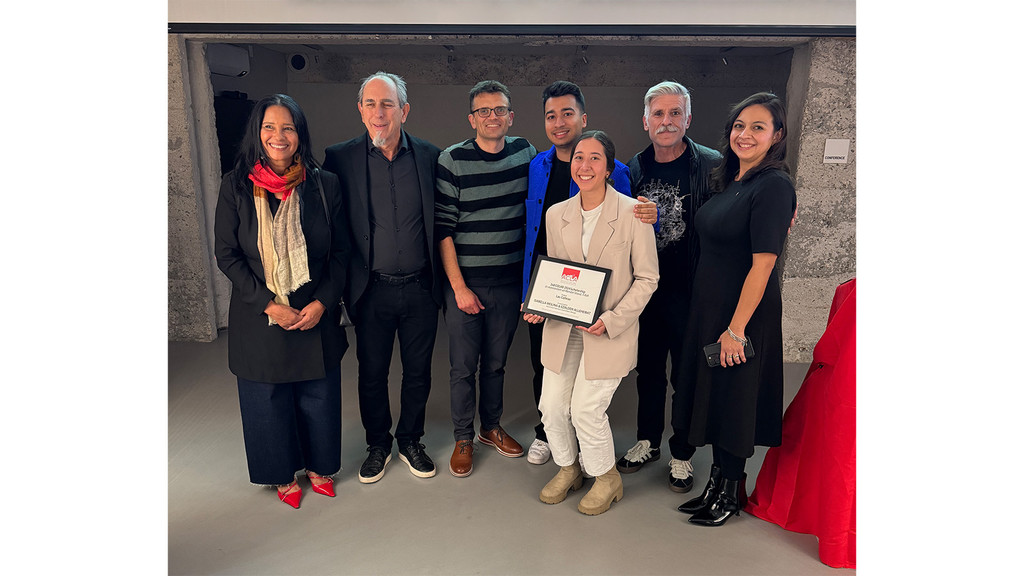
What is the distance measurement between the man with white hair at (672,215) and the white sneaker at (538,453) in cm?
69

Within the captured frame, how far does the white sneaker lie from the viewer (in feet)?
10.8

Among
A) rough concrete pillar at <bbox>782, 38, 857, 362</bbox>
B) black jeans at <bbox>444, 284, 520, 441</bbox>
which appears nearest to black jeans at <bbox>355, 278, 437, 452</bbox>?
black jeans at <bbox>444, 284, 520, 441</bbox>

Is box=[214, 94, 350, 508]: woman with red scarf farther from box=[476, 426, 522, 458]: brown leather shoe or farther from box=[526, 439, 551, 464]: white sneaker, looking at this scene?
box=[526, 439, 551, 464]: white sneaker

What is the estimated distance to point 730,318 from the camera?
98.7 inches

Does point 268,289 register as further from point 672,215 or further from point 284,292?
point 672,215

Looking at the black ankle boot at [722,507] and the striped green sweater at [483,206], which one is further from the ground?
the striped green sweater at [483,206]

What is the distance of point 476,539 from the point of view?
2.57m

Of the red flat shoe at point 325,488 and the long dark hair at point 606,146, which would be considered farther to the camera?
the red flat shoe at point 325,488

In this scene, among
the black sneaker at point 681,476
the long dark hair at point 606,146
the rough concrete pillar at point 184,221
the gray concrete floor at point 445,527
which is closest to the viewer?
the gray concrete floor at point 445,527

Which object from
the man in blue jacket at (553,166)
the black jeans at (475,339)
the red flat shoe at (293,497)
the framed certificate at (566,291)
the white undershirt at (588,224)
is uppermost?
the man in blue jacket at (553,166)

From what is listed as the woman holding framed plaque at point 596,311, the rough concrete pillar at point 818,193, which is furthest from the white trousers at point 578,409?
the rough concrete pillar at point 818,193

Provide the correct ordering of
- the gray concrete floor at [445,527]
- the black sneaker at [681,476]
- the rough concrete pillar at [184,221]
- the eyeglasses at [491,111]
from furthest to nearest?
the rough concrete pillar at [184,221], the black sneaker at [681,476], the eyeglasses at [491,111], the gray concrete floor at [445,527]

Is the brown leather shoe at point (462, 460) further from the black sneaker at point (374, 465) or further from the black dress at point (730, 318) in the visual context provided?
the black dress at point (730, 318)

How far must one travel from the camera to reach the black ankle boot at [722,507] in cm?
269
